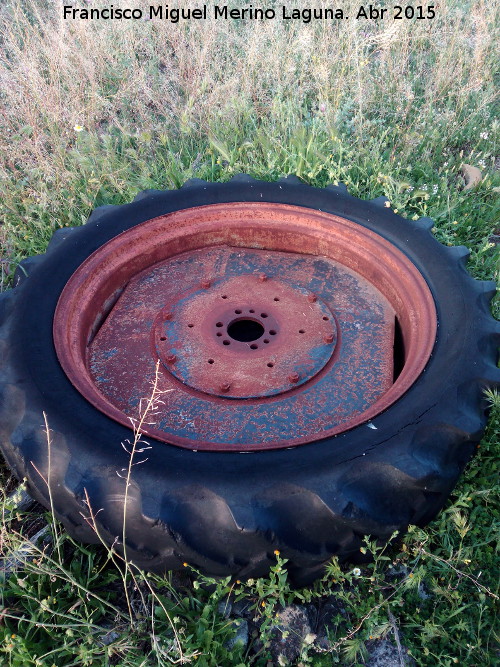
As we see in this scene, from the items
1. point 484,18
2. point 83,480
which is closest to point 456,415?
point 83,480

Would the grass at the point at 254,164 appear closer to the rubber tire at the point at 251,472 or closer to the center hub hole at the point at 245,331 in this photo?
the rubber tire at the point at 251,472

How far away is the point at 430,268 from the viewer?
241cm

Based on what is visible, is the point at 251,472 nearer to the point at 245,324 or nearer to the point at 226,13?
the point at 245,324

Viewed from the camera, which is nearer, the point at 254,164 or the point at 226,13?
the point at 254,164

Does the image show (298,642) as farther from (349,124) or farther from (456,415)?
(349,124)

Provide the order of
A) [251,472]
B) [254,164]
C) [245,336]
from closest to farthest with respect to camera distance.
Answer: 1. [251,472]
2. [245,336]
3. [254,164]

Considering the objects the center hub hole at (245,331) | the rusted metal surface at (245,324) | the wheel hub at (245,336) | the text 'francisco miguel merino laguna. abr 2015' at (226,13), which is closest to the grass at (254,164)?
the text 'francisco miguel merino laguna. abr 2015' at (226,13)

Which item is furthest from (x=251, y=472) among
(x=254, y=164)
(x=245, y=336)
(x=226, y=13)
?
(x=226, y=13)

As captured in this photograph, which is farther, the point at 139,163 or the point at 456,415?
the point at 139,163

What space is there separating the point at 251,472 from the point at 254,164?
255cm

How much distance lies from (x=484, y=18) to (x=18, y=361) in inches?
193

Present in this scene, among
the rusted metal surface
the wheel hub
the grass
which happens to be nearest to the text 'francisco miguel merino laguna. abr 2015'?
the grass

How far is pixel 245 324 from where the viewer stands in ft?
8.55

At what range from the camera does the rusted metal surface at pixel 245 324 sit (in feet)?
7.10
